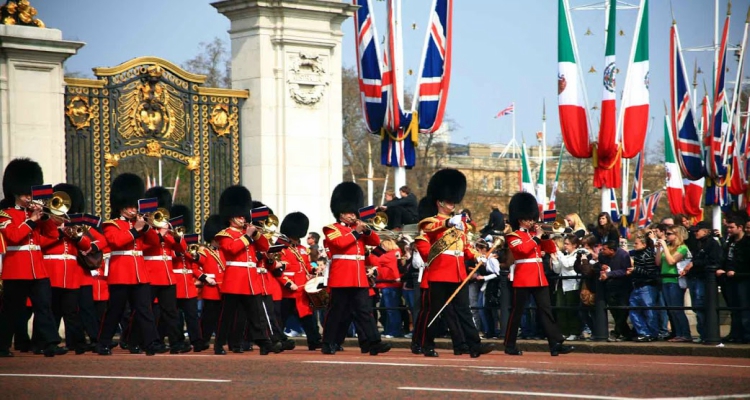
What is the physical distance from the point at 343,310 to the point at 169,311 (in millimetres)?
1673

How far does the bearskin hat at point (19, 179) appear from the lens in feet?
42.3

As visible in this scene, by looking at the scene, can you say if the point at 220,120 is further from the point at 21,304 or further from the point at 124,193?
the point at 21,304

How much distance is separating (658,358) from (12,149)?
26.5 feet

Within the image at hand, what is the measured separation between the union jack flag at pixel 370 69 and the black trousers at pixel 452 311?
25.7 feet

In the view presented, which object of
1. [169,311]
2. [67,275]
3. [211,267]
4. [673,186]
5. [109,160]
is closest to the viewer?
[67,275]

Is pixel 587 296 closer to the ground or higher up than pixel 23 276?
closer to the ground

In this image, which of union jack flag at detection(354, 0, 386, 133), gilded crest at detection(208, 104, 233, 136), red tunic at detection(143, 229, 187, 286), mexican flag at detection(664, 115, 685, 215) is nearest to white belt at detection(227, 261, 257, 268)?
red tunic at detection(143, 229, 187, 286)

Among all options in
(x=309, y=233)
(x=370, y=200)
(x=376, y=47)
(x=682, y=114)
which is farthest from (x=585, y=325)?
(x=370, y=200)

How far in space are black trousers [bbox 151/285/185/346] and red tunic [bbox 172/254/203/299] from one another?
74 centimetres

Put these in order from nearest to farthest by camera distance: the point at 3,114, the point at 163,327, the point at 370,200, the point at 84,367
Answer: the point at 84,367 → the point at 163,327 → the point at 3,114 → the point at 370,200

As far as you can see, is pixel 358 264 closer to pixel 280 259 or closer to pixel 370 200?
pixel 280 259

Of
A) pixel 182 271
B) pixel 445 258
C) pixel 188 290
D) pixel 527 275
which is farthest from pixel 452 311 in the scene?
pixel 182 271

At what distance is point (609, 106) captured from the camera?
2188 cm

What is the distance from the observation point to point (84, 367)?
11086 millimetres
